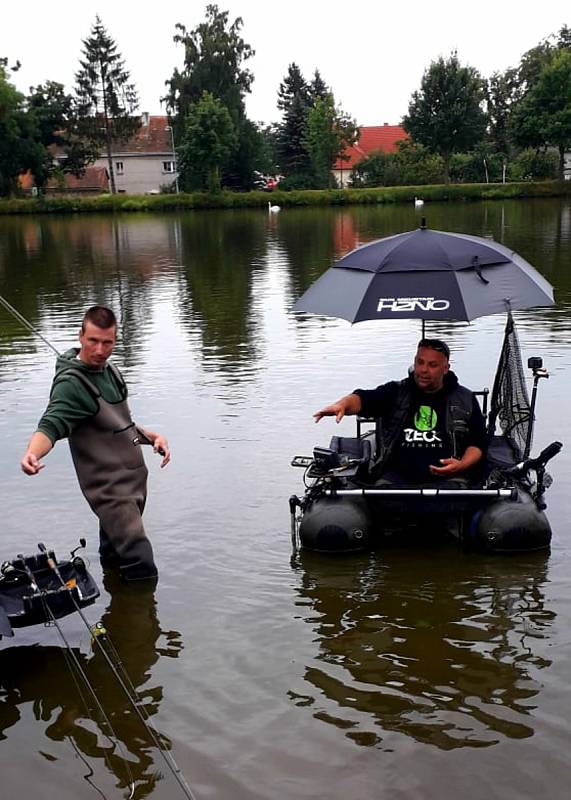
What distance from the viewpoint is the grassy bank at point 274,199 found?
224 ft

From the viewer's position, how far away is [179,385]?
12391 millimetres

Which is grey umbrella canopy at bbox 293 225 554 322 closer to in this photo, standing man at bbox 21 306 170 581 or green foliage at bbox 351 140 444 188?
standing man at bbox 21 306 170 581

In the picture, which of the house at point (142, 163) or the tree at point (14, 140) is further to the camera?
the house at point (142, 163)

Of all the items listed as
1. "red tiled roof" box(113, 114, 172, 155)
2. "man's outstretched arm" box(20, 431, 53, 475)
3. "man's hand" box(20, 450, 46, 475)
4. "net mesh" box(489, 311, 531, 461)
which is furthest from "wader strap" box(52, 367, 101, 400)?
"red tiled roof" box(113, 114, 172, 155)

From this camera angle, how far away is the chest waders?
573cm

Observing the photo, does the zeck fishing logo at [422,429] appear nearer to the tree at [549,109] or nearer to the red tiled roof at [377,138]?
the tree at [549,109]

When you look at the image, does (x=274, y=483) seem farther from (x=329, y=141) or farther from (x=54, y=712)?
(x=329, y=141)

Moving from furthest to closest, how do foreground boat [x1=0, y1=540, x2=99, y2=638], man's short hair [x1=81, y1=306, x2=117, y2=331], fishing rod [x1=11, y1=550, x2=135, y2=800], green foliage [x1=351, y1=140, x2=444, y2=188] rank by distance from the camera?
green foliage [x1=351, y1=140, x2=444, y2=188]
man's short hair [x1=81, y1=306, x2=117, y2=331]
foreground boat [x1=0, y1=540, x2=99, y2=638]
fishing rod [x1=11, y1=550, x2=135, y2=800]

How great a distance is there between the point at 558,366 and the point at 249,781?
9.48 meters

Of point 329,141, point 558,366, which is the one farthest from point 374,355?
point 329,141

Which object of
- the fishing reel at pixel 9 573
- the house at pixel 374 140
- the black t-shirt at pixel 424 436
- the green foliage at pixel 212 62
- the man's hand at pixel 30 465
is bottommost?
the fishing reel at pixel 9 573

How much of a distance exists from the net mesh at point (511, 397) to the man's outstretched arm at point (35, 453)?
12.3 feet

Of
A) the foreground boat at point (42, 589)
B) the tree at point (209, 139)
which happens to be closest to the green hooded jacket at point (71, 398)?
the foreground boat at point (42, 589)

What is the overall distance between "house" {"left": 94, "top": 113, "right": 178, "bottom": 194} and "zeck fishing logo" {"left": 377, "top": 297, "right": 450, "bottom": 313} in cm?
9233
